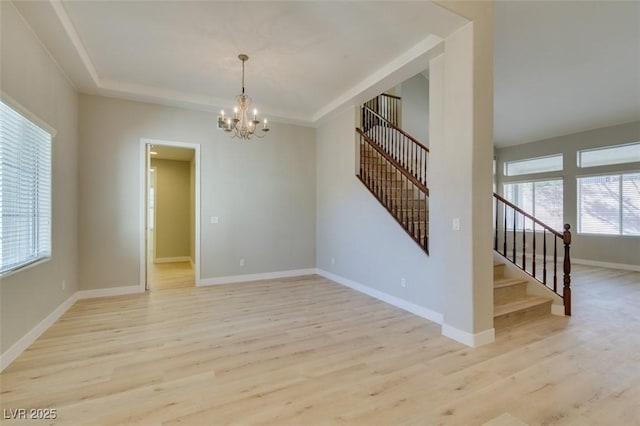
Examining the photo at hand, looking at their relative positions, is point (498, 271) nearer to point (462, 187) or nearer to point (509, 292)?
point (509, 292)

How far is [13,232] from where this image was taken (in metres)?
2.61

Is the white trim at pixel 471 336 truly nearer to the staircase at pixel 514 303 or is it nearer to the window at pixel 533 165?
the staircase at pixel 514 303

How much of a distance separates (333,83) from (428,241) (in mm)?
2674

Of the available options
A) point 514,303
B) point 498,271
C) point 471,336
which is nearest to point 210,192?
point 471,336

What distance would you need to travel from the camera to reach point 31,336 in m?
2.88

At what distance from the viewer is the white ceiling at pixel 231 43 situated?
9.12ft

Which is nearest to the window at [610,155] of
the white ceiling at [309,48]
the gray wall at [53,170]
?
the white ceiling at [309,48]

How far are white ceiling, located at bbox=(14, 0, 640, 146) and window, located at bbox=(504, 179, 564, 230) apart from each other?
94.5 inches

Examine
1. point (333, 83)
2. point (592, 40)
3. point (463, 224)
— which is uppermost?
point (592, 40)

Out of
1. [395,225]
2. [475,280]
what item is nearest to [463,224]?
[475,280]

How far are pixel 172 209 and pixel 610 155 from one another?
1085 cm

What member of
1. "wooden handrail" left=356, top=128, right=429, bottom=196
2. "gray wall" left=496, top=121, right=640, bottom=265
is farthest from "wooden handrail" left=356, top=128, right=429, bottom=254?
"gray wall" left=496, top=121, right=640, bottom=265

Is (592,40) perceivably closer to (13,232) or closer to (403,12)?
(403,12)

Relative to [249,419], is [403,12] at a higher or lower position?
higher
